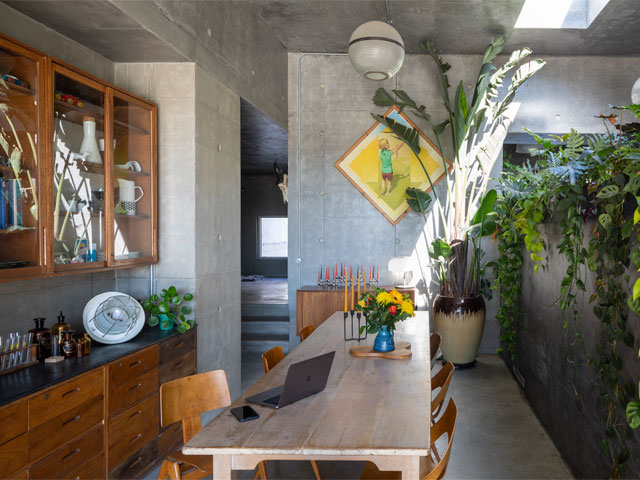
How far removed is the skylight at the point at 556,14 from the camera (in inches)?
197

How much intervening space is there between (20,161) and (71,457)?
1.56m

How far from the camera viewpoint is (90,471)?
241cm

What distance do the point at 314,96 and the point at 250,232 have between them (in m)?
6.57

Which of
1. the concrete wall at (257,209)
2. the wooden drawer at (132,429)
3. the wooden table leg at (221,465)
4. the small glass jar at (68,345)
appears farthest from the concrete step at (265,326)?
the concrete wall at (257,209)

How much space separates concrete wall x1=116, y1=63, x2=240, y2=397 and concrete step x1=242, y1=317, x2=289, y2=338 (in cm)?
236

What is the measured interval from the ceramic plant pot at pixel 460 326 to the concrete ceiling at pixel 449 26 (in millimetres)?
3134

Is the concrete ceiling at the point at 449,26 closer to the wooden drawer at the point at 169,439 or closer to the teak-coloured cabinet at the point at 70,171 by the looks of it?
the teak-coloured cabinet at the point at 70,171

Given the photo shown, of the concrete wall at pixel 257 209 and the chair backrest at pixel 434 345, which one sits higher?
the concrete wall at pixel 257 209

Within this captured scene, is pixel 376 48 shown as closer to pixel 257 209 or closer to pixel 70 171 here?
pixel 70 171

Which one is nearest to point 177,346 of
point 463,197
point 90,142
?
point 90,142

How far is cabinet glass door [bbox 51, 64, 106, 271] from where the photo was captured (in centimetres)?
256

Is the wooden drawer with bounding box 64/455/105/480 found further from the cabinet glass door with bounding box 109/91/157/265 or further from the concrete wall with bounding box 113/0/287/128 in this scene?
the concrete wall with bounding box 113/0/287/128

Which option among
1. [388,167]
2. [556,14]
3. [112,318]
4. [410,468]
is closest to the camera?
[410,468]

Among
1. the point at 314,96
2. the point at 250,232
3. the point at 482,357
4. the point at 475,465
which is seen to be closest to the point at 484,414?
the point at 475,465
